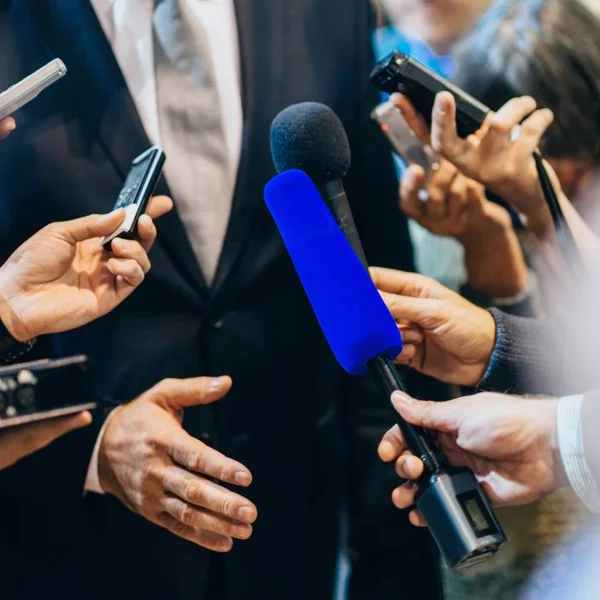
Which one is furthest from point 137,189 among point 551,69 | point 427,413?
point 551,69

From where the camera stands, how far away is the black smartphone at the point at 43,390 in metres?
0.45

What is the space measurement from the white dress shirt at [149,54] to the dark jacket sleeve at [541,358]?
0.81 feet

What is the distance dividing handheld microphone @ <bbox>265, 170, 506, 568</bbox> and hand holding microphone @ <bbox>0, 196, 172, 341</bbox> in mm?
103

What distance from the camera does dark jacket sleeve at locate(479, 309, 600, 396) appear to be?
0.50m

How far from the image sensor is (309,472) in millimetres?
567

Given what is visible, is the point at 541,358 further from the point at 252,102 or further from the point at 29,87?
the point at 29,87

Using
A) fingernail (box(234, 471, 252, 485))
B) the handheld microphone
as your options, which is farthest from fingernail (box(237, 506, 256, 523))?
the handheld microphone

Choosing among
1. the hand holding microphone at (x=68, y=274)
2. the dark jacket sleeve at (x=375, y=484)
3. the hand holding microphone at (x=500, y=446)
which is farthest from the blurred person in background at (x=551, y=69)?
the hand holding microphone at (x=68, y=274)

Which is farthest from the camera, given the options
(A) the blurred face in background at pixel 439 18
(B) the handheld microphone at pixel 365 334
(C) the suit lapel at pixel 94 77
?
(A) the blurred face in background at pixel 439 18

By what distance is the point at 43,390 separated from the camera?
0.46 meters

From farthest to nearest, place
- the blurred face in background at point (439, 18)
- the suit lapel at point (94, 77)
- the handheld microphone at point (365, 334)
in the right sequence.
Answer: the blurred face in background at point (439, 18) < the suit lapel at point (94, 77) < the handheld microphone at point (365, 334)

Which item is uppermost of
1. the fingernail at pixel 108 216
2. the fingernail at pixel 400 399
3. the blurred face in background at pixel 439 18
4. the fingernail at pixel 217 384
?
the fingernail at pixel 108 216

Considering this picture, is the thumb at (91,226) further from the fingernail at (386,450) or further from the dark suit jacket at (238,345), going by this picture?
the fingernail at (386,450)

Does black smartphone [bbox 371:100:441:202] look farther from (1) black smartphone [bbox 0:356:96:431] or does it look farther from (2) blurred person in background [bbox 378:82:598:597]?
(1) black smartphone [bbox 0:356:96:431]
